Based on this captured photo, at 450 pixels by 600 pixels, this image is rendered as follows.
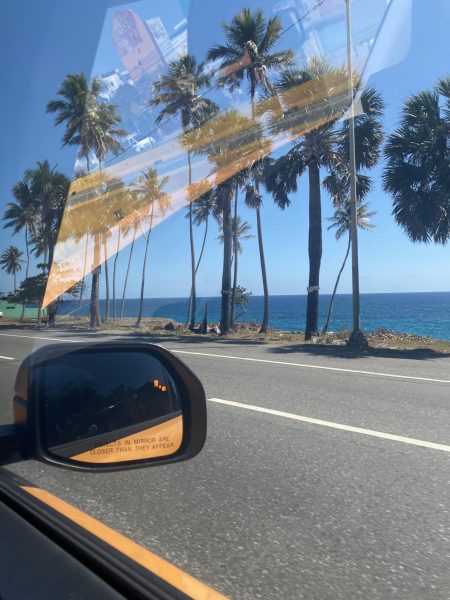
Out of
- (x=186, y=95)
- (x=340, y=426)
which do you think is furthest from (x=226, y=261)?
(x=340, y=426)

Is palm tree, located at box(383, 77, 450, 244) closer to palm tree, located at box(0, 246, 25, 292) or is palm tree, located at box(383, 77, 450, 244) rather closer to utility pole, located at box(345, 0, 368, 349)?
utility pole, located at box(345, 0, 368, 349)

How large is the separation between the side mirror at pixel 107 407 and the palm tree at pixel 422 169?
15917mm

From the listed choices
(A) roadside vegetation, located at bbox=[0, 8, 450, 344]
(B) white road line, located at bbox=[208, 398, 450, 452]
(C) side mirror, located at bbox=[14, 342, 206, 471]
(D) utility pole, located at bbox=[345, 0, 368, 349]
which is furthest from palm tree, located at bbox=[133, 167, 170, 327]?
(C) side mirror, located at bbox=[14, 342, 206, 471]

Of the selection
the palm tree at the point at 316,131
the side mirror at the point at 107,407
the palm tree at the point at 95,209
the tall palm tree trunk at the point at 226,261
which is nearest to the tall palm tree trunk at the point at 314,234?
the palm tree at the point at 316,131

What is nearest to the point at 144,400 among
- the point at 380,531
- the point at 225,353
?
the point at 380,531

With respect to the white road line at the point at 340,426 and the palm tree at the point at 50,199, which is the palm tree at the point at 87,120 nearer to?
the palm tree at the point at 50,199

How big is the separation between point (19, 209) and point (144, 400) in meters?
38.1

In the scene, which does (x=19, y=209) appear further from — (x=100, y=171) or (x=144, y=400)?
(x=144, y=400)

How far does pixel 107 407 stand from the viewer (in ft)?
7.07

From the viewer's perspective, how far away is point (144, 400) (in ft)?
7.63

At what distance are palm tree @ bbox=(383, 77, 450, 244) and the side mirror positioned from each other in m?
15.9

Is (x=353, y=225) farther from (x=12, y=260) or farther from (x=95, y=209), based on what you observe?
(x=12, y=260)

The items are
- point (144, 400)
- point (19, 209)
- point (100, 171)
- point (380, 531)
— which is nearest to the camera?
point (144, 400)

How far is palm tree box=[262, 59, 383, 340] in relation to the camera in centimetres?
1864
